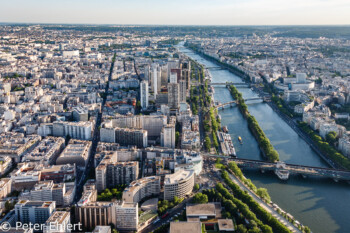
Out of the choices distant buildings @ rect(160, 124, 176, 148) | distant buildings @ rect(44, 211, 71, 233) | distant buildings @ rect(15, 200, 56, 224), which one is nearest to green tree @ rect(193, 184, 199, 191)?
distant buildings @ rect(160, 124, 176, 148)

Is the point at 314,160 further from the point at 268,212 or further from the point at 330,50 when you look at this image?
the point at 330,50

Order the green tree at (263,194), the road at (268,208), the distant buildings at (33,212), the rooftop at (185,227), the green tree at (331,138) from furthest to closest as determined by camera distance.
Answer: the green tree at (331,138) → the green tree at (263,194) → the road at (268,208) → the distant buildings at (33,212) → the rooftop at (185,227)

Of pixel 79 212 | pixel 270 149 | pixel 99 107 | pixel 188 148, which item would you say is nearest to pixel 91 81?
pixel 99 107

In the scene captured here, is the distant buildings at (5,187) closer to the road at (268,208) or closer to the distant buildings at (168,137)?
the distant buildings at (168,137)

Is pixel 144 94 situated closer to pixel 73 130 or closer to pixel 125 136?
pixel 73 130

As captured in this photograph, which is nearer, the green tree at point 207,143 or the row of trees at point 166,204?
the row of trees at point 166,204

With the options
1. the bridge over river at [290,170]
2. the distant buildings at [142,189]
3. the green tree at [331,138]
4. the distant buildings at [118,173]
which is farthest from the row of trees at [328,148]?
the distant buildings at [118,173]

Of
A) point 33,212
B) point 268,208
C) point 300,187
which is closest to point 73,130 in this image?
point 33,212

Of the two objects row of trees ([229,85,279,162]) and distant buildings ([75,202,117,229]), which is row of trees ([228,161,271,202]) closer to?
row of trees ([229,85,279,162])
